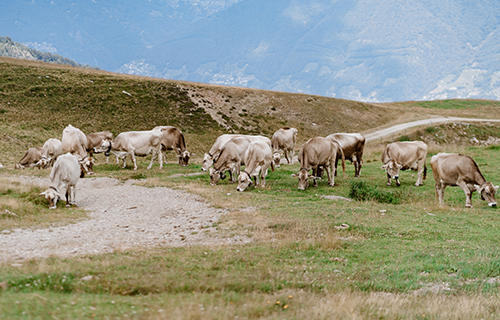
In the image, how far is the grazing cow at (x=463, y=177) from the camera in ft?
56.3

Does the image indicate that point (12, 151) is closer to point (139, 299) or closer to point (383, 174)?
point (383, 174)

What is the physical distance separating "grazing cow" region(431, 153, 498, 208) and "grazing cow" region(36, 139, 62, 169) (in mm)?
25610

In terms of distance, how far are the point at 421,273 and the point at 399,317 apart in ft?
9.02

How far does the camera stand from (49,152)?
2888 cm

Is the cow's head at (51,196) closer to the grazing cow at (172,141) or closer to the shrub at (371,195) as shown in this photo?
the shrub at (371,195)

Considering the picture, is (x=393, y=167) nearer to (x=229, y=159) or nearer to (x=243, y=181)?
(x=243, y=181)

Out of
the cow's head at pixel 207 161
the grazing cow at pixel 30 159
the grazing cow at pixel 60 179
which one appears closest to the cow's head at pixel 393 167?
the cow's head at pixel 207 161

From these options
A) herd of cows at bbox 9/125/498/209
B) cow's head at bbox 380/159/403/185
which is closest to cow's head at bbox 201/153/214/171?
herd of cows at bbox 9/125/498/209

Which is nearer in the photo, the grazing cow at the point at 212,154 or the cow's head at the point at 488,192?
the cow's head at the point at 488,192

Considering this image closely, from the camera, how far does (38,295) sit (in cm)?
608

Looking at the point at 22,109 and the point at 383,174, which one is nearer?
the point at 383,174

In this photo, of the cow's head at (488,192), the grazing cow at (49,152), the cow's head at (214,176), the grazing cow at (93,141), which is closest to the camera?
the cow's head at (488,192)

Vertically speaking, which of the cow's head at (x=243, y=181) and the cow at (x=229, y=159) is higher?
the cow at (x=229, y=159)

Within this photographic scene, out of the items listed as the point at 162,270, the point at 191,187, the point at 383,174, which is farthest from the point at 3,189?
the point at 383,174
